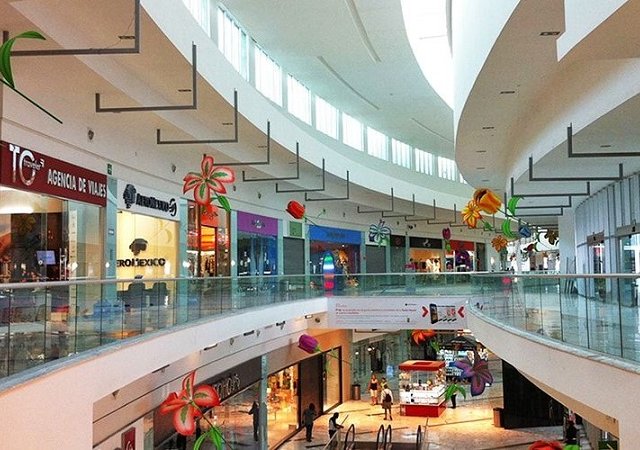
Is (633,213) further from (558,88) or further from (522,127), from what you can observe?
(558,88)

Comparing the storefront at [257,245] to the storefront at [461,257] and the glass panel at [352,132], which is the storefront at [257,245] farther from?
the storefront at [461,257]

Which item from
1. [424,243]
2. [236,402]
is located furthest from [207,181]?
[424,243]

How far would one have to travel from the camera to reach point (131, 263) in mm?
15586

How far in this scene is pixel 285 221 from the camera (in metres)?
25.6

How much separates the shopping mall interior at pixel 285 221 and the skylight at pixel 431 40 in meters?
0.15

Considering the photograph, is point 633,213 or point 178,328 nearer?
point 178,328

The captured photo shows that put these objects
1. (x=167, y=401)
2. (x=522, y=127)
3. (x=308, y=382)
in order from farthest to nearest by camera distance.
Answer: (x=308, y=382) < (x=522, y=127) < (x=167, y=401)

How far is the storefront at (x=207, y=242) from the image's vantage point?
18.5 meters

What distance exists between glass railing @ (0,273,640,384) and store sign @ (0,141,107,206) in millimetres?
2723

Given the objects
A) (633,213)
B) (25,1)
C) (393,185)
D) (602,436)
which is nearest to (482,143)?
(633,213)

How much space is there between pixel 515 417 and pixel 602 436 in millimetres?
4800

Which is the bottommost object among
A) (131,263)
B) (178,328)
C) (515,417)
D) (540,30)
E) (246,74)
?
(515,417)

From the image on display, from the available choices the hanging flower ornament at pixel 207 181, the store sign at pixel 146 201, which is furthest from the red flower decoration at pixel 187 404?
the store sign at pixel 146 201

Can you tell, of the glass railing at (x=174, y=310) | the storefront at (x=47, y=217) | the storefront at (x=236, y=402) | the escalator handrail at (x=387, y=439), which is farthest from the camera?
the escalator handrail at (x=387, y=439)
